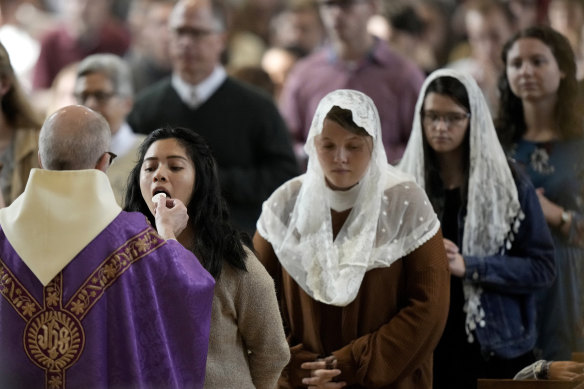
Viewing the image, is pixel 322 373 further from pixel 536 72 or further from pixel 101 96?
pixel 101 96

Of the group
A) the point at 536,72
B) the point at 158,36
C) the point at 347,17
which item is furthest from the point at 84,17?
the point at 536,72

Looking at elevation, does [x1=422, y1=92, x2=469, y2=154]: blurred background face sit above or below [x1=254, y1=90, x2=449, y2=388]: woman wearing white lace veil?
above

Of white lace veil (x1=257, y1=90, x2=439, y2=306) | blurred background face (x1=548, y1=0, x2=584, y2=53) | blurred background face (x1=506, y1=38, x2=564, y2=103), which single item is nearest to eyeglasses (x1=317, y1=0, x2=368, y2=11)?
blurred background face (x1=548, y1=0, x2=584, y2=53)

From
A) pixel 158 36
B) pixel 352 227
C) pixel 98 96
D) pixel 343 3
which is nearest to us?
pixel 352 227

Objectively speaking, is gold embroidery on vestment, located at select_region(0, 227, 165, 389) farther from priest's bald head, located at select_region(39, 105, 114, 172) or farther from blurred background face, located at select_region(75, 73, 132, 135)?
blurred background face, located at select_region(75, 73, 132, 135)

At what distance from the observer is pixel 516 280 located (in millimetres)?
4867

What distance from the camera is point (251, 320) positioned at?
4207 millimetres

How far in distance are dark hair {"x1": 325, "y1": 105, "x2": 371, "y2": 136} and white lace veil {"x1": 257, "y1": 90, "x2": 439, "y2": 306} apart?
19 mm

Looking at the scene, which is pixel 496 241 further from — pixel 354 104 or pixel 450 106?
pixel 354 104

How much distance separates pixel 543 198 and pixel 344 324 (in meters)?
1.17

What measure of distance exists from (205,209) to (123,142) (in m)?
1.80

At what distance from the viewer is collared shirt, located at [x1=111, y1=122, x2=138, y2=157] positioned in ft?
19.5

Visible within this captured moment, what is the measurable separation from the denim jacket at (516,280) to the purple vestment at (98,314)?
4.48 ft

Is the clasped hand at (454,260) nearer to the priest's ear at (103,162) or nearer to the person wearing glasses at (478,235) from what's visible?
the person wearing glasses at (478,235)
